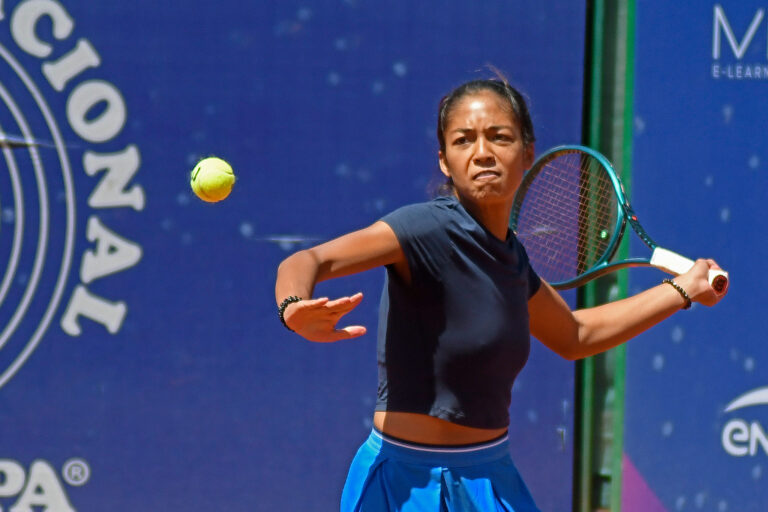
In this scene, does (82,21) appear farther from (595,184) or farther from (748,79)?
(748,79)

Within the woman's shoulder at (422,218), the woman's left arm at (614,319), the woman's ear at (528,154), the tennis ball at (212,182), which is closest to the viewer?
the woman's shoulder at (422,218)

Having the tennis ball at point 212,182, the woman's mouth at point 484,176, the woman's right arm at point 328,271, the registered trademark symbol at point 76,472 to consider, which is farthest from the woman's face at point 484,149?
the registered trademark symbol at point 76,472

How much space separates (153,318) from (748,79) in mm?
2276

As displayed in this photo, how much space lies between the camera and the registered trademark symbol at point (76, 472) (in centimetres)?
342

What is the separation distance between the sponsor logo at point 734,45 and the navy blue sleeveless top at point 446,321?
77.5 inches

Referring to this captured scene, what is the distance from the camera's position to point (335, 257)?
1797mm

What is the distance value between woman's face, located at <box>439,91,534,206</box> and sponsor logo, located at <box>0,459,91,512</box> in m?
2.00

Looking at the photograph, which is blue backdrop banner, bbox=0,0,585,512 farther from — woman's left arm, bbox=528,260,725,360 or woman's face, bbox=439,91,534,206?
woman's face, bbox=439,91,534,206

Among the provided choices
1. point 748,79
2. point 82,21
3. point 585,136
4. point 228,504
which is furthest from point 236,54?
point 748,79

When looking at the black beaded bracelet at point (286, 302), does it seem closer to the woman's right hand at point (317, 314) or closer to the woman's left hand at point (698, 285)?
the woman's right hand at point (317, 314)

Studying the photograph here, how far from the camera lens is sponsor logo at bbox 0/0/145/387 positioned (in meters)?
3.33

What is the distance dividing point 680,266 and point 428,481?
952mm

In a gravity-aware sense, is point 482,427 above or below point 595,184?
below

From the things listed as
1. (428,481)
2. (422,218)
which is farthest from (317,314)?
(428,481)
